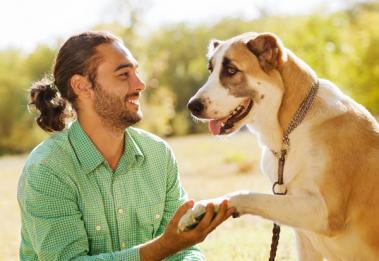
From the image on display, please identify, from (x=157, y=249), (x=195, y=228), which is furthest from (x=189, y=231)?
(x=157, y=249)

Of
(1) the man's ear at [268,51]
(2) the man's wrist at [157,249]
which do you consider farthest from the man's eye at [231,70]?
(2) the man's wrist at [157,249]

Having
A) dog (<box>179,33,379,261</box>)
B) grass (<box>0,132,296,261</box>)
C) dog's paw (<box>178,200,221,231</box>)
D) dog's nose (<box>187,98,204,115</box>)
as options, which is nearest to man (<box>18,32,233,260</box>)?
dog's paw (<box>178,200,221,231</box>)

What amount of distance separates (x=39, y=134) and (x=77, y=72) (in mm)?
28361

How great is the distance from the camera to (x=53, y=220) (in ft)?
10.8

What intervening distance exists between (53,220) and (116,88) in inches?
31.7

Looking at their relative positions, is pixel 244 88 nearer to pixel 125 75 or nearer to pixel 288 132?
pixel 288 132

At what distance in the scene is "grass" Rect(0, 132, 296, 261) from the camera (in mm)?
5622

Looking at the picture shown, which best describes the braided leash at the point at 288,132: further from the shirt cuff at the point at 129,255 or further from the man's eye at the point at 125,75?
the man's eye at the point at 125,75

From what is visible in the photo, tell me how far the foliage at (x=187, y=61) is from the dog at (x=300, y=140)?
40.2ft

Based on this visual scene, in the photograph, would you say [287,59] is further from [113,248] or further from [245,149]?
[245,149]

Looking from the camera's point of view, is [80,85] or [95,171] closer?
[95,171]

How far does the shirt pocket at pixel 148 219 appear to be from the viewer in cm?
364

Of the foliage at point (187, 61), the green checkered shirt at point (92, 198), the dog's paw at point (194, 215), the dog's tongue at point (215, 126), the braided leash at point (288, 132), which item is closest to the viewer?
the dog's paw at point (194, 215)

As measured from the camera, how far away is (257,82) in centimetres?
356
